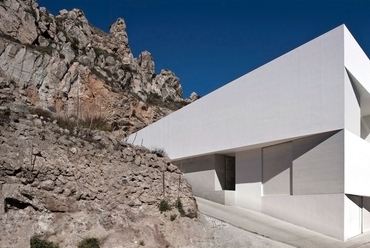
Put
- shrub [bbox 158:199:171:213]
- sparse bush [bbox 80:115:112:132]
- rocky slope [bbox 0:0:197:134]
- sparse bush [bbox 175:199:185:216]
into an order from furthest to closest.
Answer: rocky slope [bbox 0:0:197:134], sparse bush [bbox 80:115:112:132], sparse bush [bbox 175:199:185:216], shrub [bbox 158:199:171:213]

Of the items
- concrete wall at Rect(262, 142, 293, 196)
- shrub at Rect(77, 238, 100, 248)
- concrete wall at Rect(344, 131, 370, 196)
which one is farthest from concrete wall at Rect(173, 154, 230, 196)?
shrub at Rect(77, 238, 100, 248)

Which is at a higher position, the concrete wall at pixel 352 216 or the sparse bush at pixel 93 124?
the sparse bush at pixel 93 124

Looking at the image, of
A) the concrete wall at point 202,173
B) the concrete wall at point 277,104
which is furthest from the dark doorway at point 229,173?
the concrete wall at point 277,104

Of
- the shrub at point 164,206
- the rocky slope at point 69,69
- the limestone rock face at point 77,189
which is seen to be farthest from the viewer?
the rocky slope at point 69,69

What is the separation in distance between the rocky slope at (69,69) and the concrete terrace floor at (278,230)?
14.3 metres

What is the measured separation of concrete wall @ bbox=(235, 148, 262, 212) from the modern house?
0.05 meters

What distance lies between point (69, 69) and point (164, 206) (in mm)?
25564

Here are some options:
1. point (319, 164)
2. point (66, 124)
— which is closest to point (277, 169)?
point (319, 164)

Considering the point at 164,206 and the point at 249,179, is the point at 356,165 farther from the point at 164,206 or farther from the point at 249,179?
the point at 164,206

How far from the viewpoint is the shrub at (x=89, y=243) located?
974cm

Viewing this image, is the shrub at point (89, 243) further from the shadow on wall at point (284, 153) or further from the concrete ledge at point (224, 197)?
the concrete ledge at point (224, 197)

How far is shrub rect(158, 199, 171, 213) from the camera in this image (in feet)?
39.4

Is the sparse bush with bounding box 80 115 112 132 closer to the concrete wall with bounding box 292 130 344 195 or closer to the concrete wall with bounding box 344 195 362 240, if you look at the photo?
the concrete wall with bounding box 292 130 344 195

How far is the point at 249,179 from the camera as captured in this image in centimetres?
2002
